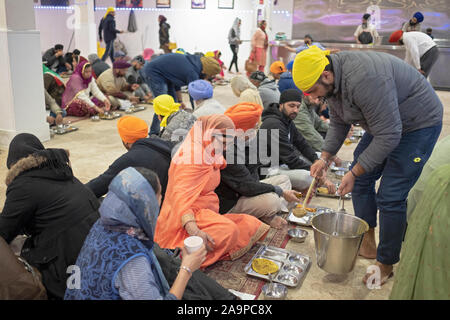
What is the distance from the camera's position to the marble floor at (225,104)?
8.23ft

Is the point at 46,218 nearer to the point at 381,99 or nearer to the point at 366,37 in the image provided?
the point at 381,99

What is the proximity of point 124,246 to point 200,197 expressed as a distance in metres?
1.13

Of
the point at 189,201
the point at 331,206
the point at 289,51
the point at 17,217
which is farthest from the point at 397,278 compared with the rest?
the point at 289,51

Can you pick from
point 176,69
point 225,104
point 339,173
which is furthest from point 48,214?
point 225,104

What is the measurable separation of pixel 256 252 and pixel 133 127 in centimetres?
130

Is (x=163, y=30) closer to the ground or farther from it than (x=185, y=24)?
closer to the ground

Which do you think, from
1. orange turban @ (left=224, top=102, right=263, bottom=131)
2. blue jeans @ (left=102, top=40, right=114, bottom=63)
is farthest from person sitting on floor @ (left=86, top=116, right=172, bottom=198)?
blue jeans @ (left=102, top=40, right=114, bottom=63)

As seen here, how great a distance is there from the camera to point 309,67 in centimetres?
223

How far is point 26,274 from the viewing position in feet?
6.17

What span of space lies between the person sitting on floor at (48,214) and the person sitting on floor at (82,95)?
4364mm

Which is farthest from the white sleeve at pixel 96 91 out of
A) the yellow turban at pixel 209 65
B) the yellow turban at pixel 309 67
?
the yellow turban at pixel 309 67

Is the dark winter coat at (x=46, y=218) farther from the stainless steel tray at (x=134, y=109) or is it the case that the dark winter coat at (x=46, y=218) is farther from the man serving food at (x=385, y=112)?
the stainless steel tray at (x=134, y=109)

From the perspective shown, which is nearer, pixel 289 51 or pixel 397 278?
pixel 397 278

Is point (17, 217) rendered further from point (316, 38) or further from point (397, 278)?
point (316, 38)
